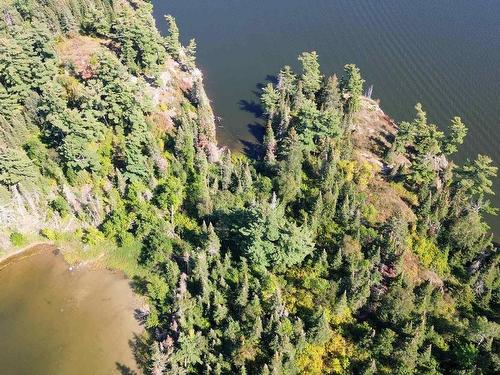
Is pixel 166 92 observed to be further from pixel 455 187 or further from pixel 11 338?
pixel 455 187

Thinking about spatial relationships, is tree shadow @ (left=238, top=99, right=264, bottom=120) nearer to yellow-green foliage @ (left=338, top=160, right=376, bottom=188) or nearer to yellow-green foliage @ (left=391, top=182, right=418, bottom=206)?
yellow-green foliage @ (left=338, top=160, right=376, bottom=188)

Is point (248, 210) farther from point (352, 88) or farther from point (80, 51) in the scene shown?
point (80, 51)

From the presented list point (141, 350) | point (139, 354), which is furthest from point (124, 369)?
point (141, 350)

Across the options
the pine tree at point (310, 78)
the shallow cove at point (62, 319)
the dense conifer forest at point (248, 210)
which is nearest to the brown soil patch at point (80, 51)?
the dense conifer forest at point (248, 210)

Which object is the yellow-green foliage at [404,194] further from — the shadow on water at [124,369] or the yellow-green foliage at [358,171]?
the shadow on water at [124,369]

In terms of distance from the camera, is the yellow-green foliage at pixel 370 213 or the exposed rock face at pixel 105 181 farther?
the yellow-green foliage at pixel 370 213

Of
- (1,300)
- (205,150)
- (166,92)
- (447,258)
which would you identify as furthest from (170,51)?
(447,258)
